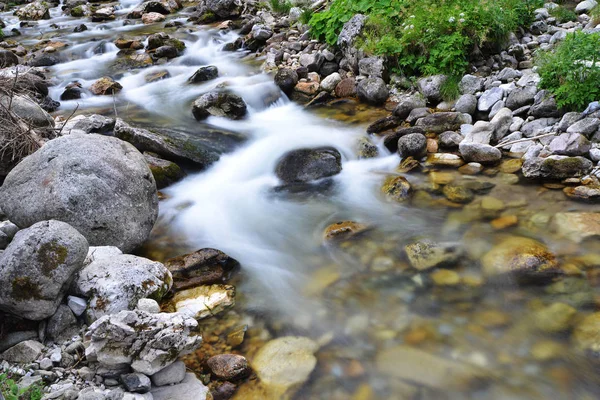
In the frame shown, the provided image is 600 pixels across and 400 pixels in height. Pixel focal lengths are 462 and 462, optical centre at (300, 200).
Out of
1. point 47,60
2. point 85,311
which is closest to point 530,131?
point 85,311

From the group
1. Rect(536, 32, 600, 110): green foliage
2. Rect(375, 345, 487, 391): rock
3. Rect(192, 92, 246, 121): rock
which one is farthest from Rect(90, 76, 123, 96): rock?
Rect(375, 345, 487, 391): rock

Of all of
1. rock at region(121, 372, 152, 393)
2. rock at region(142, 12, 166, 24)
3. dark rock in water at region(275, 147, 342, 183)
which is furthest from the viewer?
rock at region(142, 12, 166, 24)

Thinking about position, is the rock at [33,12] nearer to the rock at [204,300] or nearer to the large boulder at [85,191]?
the large boulder at [85,191]

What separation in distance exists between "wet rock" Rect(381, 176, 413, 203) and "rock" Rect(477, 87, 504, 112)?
89.0 inches

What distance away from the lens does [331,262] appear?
5188 mm

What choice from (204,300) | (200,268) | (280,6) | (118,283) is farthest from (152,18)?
(118,283)

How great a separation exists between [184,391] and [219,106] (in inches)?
260

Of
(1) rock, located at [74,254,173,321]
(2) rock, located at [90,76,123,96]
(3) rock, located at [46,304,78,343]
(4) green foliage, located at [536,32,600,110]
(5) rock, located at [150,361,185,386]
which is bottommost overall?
(2) rock, located at [90,76,123,96]

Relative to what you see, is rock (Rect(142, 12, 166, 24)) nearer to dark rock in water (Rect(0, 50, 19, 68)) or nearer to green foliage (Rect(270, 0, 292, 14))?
green foliage (Rect(270, 0, 292, 14))

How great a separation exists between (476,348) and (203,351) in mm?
2344

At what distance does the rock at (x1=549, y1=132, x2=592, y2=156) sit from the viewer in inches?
234

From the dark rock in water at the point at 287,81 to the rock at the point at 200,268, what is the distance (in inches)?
227

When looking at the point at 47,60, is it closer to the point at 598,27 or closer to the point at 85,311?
the point at 85,311

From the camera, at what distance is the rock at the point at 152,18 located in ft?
58.0
